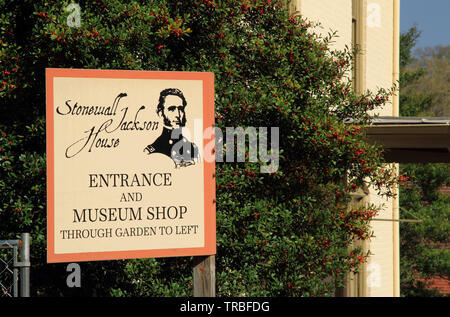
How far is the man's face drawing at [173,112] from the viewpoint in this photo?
6.07 meters

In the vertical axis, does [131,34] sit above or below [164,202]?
above

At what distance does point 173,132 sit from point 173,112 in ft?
0.54

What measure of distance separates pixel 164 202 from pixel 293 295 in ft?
7.18

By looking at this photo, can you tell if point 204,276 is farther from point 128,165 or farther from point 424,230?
point 424,230

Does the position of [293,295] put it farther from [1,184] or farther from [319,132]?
[1,184]

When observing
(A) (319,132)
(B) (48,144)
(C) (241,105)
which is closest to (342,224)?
(A) (319,132)

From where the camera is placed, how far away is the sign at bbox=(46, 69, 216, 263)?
584 cm

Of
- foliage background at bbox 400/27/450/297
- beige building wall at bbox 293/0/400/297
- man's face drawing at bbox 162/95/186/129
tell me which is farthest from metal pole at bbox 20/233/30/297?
foliage background at bbox 400/27/450/297

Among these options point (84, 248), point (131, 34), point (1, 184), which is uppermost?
point (131, 34)

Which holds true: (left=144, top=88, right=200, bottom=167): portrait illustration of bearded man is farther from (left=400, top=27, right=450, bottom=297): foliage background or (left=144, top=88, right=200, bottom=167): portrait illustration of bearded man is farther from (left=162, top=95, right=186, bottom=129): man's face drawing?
(left=400, top=27, right=450, bottom=297): foliage background

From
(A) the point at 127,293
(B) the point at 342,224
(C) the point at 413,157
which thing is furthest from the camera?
(C) the point at 413,157

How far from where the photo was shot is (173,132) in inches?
240

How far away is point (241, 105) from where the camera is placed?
297 inches

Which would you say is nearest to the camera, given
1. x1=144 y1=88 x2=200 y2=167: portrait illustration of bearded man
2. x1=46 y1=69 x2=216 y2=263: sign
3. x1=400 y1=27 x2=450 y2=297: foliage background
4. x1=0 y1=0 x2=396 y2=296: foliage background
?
x1=46 y1=69 x2=216 y2=263: sign
